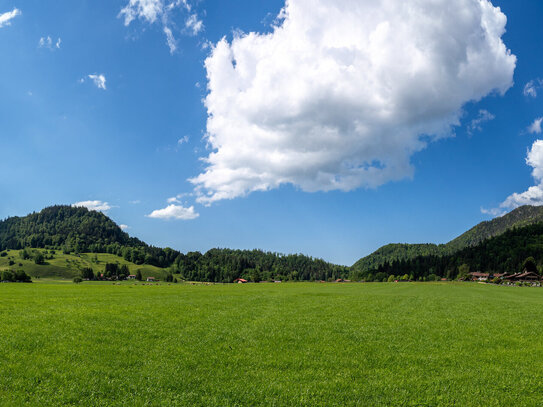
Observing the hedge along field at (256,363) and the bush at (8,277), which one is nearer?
the hedge along field at (256,363)

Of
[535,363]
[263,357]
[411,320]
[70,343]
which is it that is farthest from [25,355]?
[411,320]

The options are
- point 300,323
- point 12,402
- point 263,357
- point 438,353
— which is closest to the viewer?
point 12,402

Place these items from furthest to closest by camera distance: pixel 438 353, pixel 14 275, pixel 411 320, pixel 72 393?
pixel 14 275
pixel 411 320
pixel 438 353
pixel 72 393

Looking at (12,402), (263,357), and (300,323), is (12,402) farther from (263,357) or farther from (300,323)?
(300,323)

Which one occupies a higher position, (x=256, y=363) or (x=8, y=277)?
(x=256, y=363)

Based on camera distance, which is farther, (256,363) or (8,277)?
(8,277)

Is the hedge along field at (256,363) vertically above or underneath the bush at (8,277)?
above

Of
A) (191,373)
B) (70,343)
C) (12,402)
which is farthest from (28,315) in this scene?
(191,373)

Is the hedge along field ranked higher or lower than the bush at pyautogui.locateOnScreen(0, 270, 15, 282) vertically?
higher

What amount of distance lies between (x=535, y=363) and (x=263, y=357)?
13.7m

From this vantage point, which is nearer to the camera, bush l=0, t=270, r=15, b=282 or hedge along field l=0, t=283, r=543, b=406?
hedge along field l=0, t=283, r=543, b=406

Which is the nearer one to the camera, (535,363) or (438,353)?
(535,363)

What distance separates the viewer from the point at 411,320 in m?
26.7

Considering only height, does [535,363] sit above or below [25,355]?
below
